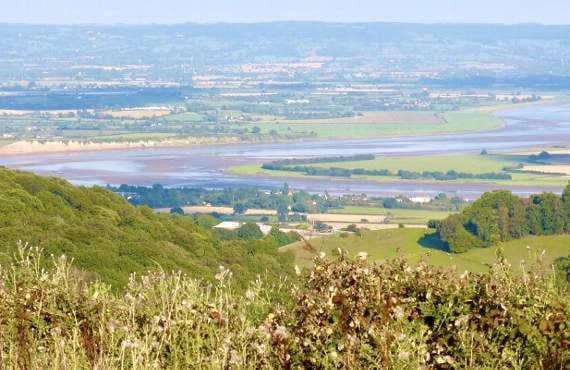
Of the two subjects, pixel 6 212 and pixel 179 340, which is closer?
pixel 179 340

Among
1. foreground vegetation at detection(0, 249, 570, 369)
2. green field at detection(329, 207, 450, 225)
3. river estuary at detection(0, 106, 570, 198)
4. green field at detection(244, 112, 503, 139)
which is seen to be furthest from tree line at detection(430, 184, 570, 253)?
green field at detection(244, 112, 503, 139)

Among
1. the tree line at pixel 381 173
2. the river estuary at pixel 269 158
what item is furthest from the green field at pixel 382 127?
the tree line at pixel 381 173

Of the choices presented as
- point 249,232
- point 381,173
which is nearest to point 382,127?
point 381,173

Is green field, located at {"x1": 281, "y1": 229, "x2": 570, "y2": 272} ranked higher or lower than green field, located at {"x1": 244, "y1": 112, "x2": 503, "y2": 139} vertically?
higher

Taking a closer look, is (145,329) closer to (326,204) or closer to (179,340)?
(179,340)

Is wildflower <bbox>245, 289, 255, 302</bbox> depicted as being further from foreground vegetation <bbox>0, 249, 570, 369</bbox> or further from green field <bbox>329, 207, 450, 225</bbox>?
green field <bbox>329, 207, 450, 225</bbox>

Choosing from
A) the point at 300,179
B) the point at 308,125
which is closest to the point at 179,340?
the point at 300,179
